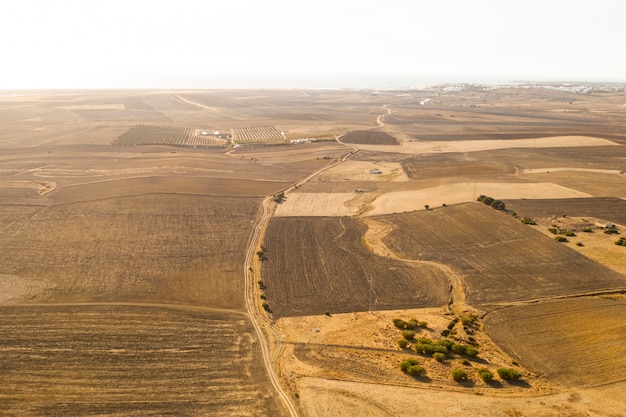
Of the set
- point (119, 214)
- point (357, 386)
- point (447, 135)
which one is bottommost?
point (357, 386)

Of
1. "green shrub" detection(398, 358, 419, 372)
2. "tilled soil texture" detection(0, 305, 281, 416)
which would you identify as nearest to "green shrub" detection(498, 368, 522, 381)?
"green shrub" detection(398, 358, 419, 372)

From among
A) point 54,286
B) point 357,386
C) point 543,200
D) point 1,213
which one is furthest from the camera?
point 543,200

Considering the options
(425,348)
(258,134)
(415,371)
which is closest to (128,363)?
(415,371)

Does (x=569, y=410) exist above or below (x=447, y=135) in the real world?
below

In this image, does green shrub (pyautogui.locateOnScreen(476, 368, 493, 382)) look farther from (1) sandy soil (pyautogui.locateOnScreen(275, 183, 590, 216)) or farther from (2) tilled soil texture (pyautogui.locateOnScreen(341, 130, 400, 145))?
(2) tilled soil texture (pyautogui.locateOnScreen(341, 130, 400, 145))

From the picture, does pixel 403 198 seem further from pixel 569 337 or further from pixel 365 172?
pixel 569 337

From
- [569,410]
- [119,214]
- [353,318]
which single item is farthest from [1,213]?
[569,410]

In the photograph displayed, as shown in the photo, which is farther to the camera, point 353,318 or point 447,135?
point 447,135

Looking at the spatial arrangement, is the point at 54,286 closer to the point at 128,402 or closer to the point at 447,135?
the point at 128,402
